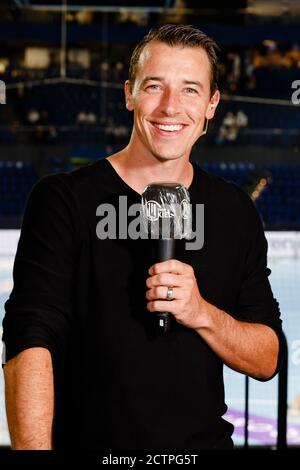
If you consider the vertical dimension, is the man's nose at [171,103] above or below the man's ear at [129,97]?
below

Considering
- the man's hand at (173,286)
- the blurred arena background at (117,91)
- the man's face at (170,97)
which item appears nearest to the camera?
the man's hand at (173,286)

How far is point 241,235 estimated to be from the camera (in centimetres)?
129

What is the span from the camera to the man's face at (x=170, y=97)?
121cm

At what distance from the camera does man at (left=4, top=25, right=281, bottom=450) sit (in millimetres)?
1124

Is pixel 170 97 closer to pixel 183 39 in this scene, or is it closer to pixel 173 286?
pixel 183 39

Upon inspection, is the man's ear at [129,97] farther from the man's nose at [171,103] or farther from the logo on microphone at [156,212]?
the logo on microphone at [156,212]

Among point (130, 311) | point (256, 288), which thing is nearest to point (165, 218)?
point (130, 311)

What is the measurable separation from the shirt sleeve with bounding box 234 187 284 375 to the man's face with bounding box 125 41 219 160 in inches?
6.3

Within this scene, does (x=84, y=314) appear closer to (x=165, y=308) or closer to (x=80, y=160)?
(x=165, y=308)

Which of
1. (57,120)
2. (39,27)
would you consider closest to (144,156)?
(57,120)

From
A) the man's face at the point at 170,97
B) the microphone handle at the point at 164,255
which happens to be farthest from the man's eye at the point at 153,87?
the microphone handle at the point at 164,255

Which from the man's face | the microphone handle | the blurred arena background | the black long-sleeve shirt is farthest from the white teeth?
the blurred arena background

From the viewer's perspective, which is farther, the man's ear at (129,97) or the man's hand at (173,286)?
the man's ear at (129,97)

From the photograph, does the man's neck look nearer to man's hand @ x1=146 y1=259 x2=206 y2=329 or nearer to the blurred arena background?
man's hand @ x1=146 y1=259 x2=206 y2=329
